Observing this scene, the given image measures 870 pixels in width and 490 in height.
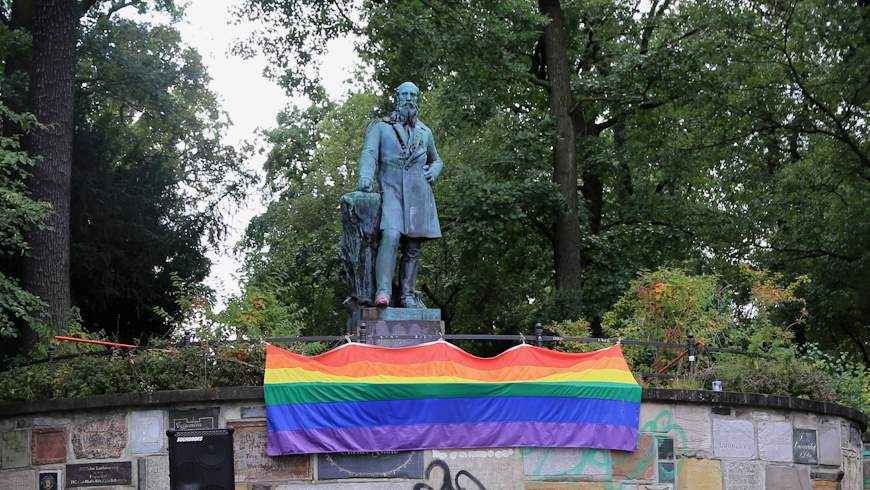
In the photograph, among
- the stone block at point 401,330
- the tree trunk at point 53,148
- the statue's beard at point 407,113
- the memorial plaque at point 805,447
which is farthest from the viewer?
the tree trunk at point 53,148

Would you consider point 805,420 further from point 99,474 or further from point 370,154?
point 99,474

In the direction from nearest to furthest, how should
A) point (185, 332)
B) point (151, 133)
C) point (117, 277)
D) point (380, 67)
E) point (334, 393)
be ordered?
point (334, 393) → point (185, 332) → point (117, 277) → point (380, 67) → point (151, 133)

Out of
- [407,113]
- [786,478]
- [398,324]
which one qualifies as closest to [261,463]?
[398,324]

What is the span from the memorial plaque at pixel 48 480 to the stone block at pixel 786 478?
7.13 m

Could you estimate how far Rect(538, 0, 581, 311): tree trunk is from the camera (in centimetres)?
2417

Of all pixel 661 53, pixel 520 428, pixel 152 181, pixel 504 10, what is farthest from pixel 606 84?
pixel 520 428

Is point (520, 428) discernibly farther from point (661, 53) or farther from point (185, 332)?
point (661, 53)

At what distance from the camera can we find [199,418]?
40.7 ft

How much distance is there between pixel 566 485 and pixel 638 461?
807 millimetres

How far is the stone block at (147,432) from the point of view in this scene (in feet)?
40.8

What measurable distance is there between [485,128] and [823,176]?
708 cm

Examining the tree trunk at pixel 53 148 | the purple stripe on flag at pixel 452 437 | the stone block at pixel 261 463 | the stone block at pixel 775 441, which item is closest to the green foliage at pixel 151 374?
the stone block at pixel 261 463

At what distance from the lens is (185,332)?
14758 mm

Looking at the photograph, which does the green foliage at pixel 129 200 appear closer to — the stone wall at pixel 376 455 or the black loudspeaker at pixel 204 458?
the stone wall at pixel 376 455
